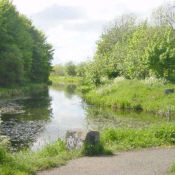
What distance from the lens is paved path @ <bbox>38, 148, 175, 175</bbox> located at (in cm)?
790

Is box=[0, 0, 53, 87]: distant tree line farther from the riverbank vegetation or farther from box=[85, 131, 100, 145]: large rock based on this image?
box=[85, 131, 100, 145]: large rock

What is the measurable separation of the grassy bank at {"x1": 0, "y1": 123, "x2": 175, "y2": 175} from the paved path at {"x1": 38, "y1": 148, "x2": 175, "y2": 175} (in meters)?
0.41

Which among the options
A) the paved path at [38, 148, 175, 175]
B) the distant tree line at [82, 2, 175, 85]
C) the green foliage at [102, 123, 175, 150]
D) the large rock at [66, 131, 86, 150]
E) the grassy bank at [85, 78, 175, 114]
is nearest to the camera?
the paved path at [38, 148, 175, 175]

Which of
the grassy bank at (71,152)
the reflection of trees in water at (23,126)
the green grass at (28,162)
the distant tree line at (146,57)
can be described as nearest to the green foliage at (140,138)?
the grassy bank at (71,152)

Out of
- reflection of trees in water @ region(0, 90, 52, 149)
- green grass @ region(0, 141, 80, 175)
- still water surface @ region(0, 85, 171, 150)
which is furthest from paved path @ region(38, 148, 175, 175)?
reflection of trees in water @ region(0, 90, 52, 149)

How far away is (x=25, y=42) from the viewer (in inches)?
2265

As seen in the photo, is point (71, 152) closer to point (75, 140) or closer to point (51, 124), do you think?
point (75, 140)

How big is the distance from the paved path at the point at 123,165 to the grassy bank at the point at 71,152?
41 centimetres

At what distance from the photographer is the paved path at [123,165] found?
7898mm

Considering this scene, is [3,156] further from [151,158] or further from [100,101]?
[100,101]

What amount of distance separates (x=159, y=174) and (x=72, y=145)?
3.82m

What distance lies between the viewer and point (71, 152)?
9828 millimetres

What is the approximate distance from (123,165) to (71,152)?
2.08m

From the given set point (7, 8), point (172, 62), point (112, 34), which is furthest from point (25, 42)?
point (172, 62)
